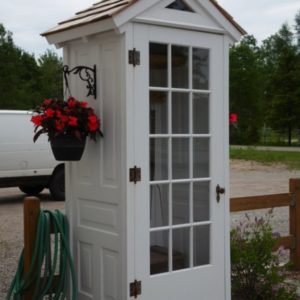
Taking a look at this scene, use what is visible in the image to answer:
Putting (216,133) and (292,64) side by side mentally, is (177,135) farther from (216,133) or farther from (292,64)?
(292,64)

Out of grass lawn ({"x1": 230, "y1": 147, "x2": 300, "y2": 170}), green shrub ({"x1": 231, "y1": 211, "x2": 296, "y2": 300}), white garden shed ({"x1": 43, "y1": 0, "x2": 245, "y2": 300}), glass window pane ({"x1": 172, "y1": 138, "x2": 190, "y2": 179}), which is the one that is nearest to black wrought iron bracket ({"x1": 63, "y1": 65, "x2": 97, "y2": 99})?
white garden shed ({"x1": 43, "y1": 0, "x2": 245, "y2": 300})

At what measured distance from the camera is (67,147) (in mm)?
4391

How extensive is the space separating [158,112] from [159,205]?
2.45 feet

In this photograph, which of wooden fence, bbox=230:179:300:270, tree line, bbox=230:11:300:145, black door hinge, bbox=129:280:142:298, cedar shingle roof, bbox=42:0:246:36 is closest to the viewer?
cedar shingle roof, bbox=42:0:246:36

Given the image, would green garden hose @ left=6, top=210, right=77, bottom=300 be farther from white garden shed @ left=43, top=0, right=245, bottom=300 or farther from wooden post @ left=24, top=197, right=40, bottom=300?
white garden shed @ left=43, top=0, right=245, bottom=300

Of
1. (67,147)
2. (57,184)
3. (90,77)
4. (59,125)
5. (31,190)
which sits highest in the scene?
(90,77)

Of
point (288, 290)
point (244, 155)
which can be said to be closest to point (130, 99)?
point (288, 290)

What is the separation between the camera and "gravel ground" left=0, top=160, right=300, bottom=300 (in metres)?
7.79

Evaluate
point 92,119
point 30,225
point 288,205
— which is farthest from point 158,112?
point 288,205

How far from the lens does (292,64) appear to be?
42.8 m

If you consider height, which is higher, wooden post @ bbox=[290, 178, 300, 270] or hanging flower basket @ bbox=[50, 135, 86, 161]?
hanging flower basket @ bbox=[50, 135, 86, 161]

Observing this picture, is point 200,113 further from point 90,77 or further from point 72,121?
point 72,121

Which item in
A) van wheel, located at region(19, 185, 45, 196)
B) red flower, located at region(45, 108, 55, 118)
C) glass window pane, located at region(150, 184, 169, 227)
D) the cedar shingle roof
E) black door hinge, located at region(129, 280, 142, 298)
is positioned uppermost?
the cedar shingle roof

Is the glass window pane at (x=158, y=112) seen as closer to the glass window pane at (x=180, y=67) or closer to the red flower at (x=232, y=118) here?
the glass window pane at (x=180, y=67)
